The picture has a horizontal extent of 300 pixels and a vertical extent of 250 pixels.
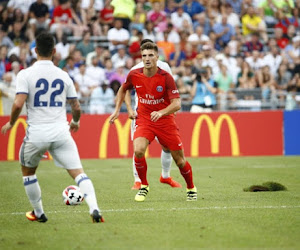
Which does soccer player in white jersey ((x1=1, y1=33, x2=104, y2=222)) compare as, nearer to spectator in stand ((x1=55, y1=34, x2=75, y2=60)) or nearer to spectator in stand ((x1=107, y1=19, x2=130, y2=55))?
spectator in stand ((x1=55, y1=34, x2=75, y2=60))

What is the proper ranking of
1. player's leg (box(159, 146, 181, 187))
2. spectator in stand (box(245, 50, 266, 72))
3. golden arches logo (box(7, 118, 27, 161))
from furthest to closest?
spectator in stand (box(245, 50, 266, 72))
golden arches logo (box(7, 118, 27, 161))
player's leg (box(159, 146, 181, 187))

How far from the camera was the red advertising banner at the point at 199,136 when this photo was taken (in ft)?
64.5

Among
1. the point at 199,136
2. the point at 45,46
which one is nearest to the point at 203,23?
the point at 199,136

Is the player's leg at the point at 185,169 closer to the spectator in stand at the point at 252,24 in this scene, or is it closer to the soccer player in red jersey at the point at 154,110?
the soccer player in red jersey at the point at 154,110

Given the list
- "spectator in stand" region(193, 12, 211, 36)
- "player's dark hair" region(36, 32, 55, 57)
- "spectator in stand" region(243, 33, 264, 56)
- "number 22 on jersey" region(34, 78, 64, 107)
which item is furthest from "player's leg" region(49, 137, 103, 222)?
"spectator in stand" region(243, 33, 264, 56)

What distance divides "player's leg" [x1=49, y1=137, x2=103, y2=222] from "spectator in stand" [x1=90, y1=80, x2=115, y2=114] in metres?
12.4

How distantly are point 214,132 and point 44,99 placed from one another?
1239cm

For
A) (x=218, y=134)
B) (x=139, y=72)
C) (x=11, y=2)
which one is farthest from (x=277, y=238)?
(x=11, y=2)

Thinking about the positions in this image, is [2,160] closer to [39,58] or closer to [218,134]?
[218,134]

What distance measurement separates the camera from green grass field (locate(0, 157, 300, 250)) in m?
7.06

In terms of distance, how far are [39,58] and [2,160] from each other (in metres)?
11.6

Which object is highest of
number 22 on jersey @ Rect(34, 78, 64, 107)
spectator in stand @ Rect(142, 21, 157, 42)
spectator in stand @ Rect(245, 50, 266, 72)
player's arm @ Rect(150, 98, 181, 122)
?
spectator in stand @ Rect(142, 21, 157, 42)

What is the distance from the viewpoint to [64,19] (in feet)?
75.9

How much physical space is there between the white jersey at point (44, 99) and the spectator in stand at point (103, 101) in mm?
12367
